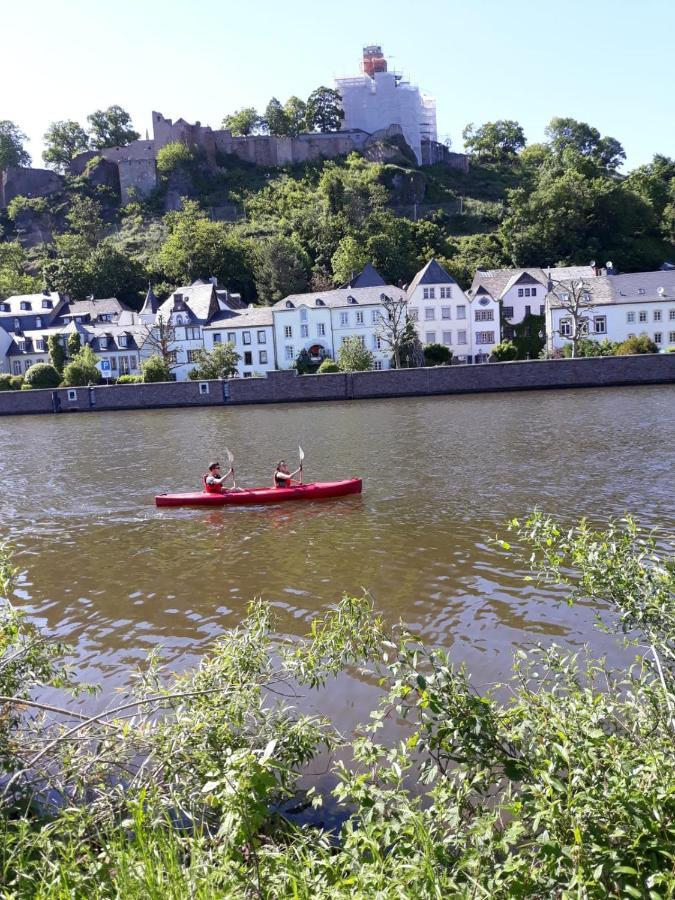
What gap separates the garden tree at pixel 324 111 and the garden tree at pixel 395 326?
7663 centimetres

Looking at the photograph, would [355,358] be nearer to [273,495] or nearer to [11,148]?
[273,495]

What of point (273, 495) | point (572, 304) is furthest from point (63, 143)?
point (273, 495)

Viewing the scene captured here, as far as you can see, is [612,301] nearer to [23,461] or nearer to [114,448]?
[114,448]

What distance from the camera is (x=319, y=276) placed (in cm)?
8719

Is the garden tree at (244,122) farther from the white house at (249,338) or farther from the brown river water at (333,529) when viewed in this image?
the brown river water at (333,529)

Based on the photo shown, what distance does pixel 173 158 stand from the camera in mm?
118062

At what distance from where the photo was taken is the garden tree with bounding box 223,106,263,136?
134000mm

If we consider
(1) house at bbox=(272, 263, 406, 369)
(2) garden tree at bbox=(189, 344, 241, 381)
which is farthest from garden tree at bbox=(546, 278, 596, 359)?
(2) garden tree at bbox=(189, 344, 241, 381)

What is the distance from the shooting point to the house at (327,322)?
6475 cm

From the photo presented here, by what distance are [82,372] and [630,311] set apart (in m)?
45.1

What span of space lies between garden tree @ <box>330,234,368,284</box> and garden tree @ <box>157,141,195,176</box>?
149 feet

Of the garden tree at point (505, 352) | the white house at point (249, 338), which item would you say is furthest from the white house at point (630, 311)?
the white house at point (249, 338)

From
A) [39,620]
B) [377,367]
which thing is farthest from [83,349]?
[39,620]

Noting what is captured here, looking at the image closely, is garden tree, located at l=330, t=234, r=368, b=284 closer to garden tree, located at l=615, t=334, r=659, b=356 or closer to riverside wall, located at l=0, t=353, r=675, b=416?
riverside wall, located at l=0, t=353, r=675, b=416
